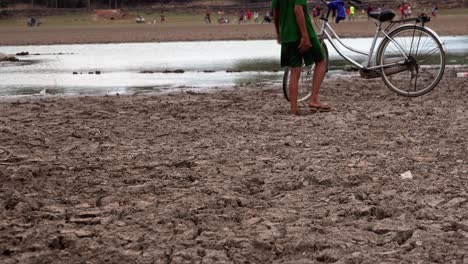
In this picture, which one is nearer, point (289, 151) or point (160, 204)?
point (160, 204)

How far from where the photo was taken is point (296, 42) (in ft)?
22.5

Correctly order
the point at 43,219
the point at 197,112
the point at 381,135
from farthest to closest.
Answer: the point at 197,112, the point at 381,135, the point at 43,219

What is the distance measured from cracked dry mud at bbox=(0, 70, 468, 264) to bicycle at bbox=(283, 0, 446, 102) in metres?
0.89

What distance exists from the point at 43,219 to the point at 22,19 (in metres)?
76.3

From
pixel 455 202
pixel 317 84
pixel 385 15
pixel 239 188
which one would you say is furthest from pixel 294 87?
pixel 455 202

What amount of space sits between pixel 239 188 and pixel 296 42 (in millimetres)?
3147

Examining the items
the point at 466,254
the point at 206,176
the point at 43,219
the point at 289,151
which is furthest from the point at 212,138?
the point at 466,254

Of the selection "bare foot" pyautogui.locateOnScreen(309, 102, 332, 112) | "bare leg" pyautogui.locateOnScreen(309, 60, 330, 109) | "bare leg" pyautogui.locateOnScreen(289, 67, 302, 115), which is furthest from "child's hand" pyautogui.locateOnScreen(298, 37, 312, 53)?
"bare foot" pyautogui.locateOnScreen(309, 102, 332, 112)

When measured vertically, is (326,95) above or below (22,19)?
above

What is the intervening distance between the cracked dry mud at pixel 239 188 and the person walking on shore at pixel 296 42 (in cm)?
36

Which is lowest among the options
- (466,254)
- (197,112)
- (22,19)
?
(22,19)

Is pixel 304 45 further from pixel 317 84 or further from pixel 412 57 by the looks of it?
pixel 412 57

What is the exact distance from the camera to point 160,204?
3727 millimetres

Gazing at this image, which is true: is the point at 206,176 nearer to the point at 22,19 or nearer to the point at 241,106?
the point at 241,106
